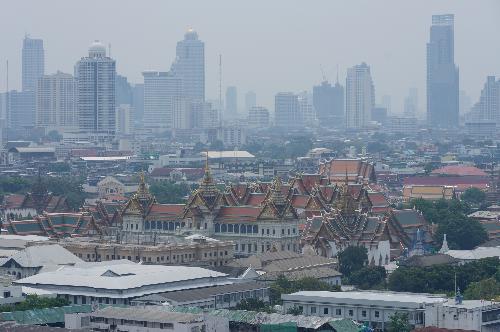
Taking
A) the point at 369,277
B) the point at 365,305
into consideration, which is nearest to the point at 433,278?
the point at 369,277

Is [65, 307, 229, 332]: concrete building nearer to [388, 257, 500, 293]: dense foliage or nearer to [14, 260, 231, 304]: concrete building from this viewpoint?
[14, 260, 231, 304]: concrete building

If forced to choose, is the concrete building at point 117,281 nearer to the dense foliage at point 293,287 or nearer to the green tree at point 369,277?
the dense foliage at point 293,287

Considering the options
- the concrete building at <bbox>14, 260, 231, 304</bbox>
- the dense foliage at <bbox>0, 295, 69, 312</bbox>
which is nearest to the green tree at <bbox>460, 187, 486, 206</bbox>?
the concrete building at <bbox>14, 260, 231, 304</bbox>

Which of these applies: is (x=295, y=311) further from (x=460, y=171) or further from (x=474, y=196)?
(x=460, y=171)

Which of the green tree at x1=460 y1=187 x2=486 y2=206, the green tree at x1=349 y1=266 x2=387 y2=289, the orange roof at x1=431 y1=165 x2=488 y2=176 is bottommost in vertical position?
the green tree at x1=349 y1=266 x2=387 y2=289

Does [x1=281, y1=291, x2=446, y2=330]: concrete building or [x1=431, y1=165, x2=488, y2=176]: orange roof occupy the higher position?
[x1=431, y1=165, x2=488, y2=176]: orange roof

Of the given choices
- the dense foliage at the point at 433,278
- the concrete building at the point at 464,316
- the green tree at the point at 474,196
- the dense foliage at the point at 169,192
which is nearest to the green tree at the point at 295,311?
the concrete building at the point at 464,316

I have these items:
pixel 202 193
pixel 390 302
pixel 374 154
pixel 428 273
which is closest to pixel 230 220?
pixel 202 193
